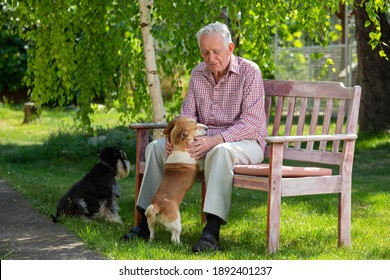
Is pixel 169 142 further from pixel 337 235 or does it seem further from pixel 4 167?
pixel 4 167

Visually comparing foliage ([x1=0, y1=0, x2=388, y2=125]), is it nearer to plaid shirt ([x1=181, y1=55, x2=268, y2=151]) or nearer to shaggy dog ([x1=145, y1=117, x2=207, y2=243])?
plaid shirt ([x1=181, y1=55, x2=268, y2=151])

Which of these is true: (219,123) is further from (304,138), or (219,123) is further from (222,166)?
(304,138)

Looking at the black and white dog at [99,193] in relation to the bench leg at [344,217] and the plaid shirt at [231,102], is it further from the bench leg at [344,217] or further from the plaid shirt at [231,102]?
the bench leg at [344,217]

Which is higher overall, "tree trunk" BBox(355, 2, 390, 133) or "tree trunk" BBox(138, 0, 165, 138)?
"tree trunk" BBox(138, 0, 165, 138)

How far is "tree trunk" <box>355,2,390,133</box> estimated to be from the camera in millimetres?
11297

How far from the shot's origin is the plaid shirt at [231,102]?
5.27 m

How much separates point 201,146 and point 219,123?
1.24 ft

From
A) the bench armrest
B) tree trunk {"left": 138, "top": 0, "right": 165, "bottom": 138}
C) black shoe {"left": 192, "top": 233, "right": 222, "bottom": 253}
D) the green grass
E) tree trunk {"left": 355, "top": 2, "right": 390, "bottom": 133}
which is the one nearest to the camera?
the bench armrest

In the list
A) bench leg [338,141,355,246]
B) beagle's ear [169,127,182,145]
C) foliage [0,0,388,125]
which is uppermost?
foliage [0,0,388,125]

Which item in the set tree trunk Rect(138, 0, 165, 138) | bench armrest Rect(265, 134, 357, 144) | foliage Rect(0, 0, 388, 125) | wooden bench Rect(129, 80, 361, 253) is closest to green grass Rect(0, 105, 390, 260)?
wooden bench Rect(129, 80, 361, 253)

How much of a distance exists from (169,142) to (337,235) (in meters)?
1.34

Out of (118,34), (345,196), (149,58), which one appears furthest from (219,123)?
(118,34)

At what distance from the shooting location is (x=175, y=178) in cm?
504
